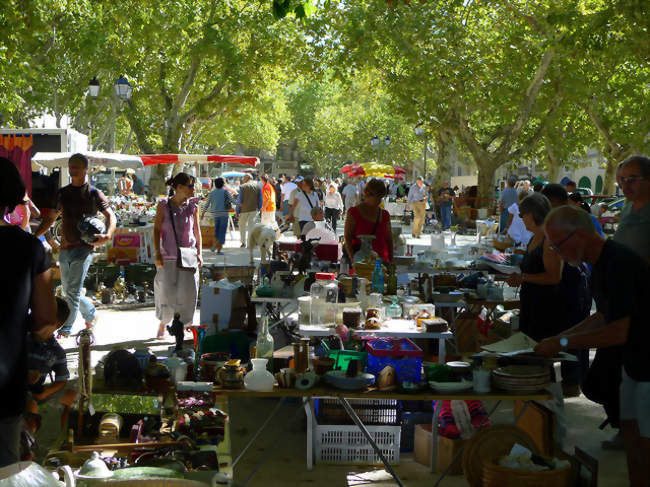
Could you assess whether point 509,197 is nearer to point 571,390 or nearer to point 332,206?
point 332,206

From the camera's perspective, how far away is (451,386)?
4.57 meters

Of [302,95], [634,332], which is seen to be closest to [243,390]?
Answer: [634,332]

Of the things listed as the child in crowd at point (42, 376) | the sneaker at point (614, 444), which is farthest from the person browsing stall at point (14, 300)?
the sneaker at point (614, 444)

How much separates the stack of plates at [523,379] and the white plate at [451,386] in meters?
0.16

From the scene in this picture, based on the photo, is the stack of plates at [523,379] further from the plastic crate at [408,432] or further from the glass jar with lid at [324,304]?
the glass jar with lid at [324,304]

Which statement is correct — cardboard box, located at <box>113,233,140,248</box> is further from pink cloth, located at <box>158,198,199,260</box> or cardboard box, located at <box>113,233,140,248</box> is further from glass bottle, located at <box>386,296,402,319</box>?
glass bottle, located at <box>386,296,402,319</box>

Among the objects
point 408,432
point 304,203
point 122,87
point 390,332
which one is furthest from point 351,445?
point 122,87

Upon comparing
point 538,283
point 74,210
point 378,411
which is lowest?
point 378,411

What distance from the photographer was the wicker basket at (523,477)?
398cm

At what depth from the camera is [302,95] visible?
8200cm

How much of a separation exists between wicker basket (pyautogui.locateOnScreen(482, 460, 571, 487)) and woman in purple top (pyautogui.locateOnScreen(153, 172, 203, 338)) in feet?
15.8

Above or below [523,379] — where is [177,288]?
above

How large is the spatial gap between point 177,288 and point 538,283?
12.8ft

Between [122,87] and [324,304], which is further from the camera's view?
[122,87]
